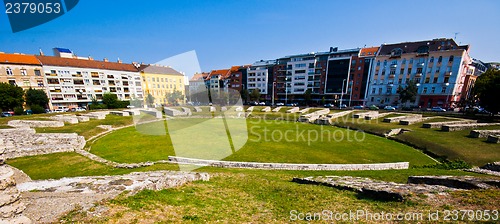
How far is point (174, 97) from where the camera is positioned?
8262cm

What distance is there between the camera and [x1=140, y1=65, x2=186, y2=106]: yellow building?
74.4m

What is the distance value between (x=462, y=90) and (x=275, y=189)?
8310cm

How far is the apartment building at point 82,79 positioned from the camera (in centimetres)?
5817

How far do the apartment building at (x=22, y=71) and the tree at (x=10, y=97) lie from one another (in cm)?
1053

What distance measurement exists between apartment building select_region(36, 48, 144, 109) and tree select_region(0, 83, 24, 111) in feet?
41.2

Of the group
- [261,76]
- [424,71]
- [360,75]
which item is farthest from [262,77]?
[424,71]

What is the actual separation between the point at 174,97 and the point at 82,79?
104 ft

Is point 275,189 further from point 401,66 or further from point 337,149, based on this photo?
point 401,66

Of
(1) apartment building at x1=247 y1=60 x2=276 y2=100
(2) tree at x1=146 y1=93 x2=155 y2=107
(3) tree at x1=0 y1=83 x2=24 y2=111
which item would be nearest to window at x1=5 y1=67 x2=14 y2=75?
(3) tree at x1=0 y1=83 x2=24 y2=111

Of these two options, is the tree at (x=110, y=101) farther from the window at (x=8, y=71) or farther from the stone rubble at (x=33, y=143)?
the stone rubble at (x=33, y=143)

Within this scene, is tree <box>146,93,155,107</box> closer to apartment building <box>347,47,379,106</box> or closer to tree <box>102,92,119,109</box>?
tree <box>102,92,119,109</box>

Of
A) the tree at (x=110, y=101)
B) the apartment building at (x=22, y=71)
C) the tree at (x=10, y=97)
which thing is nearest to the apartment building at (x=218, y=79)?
the tree at (x=110, y=101)

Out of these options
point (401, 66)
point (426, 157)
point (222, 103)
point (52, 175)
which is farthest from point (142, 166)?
point (401, 66)

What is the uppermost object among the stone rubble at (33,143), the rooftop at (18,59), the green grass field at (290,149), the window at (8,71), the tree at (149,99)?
the rooftop at (18,59)
